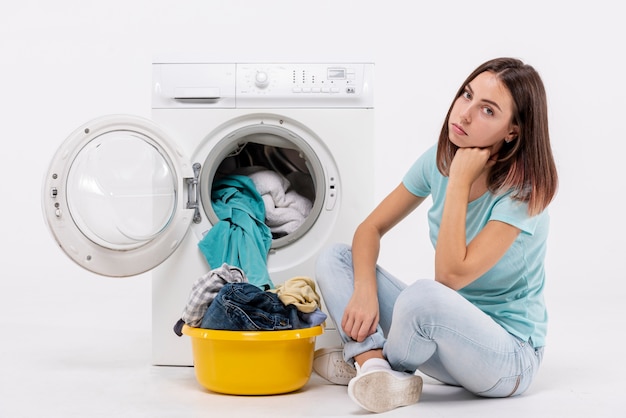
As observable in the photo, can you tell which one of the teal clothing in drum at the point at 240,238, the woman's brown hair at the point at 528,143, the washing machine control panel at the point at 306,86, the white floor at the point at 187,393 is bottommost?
the white floor at the point at 187,393

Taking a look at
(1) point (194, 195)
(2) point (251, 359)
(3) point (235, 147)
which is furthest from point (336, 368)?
(3) point (235, 147)

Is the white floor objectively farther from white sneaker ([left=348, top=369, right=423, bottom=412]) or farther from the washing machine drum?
the washing machine drum

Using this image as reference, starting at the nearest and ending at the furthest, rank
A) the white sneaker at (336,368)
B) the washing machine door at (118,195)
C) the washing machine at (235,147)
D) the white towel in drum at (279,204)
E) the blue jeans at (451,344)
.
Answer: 1. the blue jeans at (451,344)
2. the white sneaker at (336,368)
3. the washing machine door at (118,195)
4. the washing machine at (235,147)
5. the white towel in drum at (279,204)

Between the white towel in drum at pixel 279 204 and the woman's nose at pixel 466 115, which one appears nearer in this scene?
the woman's nose at pixel 466 115

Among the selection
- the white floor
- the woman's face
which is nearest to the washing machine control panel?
the woman's face

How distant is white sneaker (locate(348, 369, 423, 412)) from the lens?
215 centimetres

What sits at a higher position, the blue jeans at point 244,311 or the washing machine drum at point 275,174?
the washing machine drum at point 275,174

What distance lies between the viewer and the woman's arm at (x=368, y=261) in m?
2.31

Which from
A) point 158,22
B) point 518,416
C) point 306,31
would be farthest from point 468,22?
point 518,416

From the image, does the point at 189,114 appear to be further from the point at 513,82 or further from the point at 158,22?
the point at 158,22

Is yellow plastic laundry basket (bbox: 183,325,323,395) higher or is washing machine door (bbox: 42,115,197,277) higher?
washing machine door (bbox: 42,115,197,277)

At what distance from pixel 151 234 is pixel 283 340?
23.4 inches

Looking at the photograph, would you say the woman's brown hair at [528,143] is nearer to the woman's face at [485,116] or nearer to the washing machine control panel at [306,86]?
the woman's face at [485,116]

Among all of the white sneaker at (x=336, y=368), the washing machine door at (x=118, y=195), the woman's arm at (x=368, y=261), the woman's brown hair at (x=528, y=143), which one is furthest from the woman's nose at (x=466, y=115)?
the washing machine door at (x=118, y=195)
